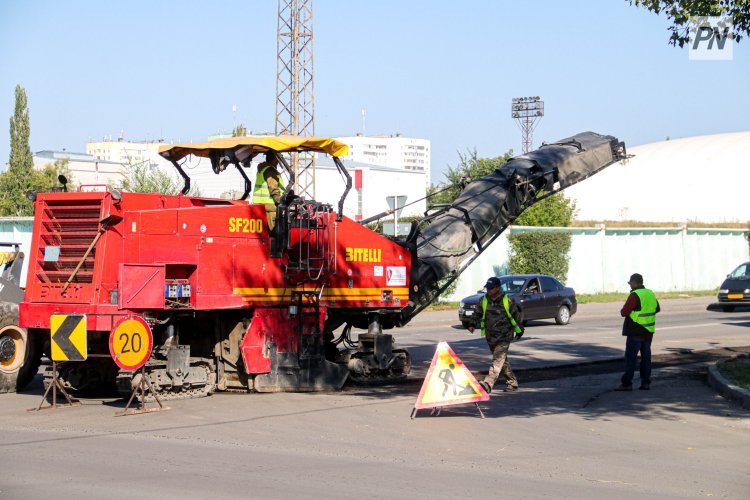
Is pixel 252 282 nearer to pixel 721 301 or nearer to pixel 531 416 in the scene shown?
pixel 531 416

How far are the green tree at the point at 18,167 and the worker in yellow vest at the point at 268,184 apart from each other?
3927 centimetres

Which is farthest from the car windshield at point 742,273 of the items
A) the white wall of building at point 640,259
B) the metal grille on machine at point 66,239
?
the metal grille on machine at point 66,239

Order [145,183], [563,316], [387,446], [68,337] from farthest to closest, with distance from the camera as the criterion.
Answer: [145,183]
[563,316]
[68,337]
[387,446]

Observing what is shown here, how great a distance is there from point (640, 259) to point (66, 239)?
3674cm

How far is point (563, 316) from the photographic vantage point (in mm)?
28406

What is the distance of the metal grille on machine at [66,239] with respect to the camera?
489 inches

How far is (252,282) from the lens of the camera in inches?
521

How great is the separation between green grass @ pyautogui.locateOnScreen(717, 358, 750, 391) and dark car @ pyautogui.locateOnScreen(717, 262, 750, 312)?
17.0m

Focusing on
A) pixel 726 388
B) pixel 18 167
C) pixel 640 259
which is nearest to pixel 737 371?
pixel 726 388

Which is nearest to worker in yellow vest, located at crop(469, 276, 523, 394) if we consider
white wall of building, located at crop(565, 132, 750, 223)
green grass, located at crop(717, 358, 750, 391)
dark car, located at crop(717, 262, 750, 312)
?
green grass, located at crop(717, 358, 750, 391)

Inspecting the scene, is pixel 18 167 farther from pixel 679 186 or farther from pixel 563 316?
pixel 679 186

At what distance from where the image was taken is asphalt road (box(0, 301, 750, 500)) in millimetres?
8023

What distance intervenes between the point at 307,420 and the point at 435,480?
3417mm

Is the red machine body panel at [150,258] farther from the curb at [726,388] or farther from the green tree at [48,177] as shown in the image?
the green tree at [48,177]
